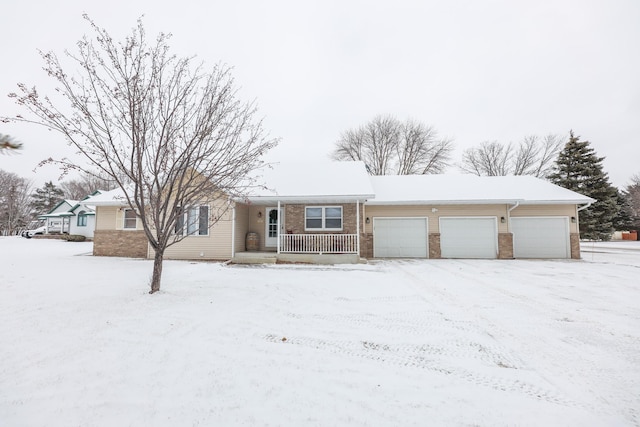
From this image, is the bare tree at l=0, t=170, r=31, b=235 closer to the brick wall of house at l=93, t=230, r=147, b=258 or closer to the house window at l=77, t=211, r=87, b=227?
the house window at l=77, t=211, r=87, b=227

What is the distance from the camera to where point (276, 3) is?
1261 cm

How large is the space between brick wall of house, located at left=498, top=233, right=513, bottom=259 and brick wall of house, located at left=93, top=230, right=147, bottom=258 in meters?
16.8

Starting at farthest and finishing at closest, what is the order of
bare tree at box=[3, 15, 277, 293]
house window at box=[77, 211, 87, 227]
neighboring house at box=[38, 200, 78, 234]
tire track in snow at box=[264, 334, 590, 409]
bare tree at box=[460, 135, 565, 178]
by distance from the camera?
bare tree at box=[460, 135, 565, 178] < neighboring house at box=[38, 200, 78, 234] < house window at box=[77, 211, 87, 227] < bare tree at box=[3, 15, 277, 293] < tire track in snow at box=[264, 334, 590, 409]

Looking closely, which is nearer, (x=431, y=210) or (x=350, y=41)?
(x=431, y=210)

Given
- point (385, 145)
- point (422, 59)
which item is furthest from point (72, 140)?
point (385, 145)

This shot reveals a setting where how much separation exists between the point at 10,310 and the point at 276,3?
13.8 metres

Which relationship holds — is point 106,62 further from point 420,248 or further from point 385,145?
point 385,145

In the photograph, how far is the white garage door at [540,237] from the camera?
45.6 ft

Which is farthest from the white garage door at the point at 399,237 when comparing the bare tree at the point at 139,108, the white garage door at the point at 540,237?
the bare tree at the point at 139,108

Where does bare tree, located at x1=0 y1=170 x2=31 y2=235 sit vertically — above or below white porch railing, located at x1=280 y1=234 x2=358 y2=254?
above

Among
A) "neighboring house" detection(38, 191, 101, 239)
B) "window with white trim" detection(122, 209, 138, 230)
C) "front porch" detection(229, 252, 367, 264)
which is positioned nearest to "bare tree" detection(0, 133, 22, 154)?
"front porch" detection(229, 252, 367, 264)

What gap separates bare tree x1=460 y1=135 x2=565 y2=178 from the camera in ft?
92.4

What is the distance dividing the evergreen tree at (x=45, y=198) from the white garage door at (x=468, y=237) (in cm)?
4861

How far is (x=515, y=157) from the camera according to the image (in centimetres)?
2962
